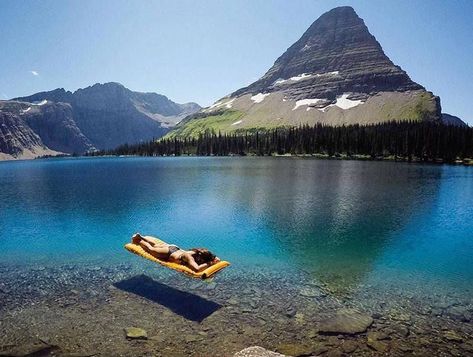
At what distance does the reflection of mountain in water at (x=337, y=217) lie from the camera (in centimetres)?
2620

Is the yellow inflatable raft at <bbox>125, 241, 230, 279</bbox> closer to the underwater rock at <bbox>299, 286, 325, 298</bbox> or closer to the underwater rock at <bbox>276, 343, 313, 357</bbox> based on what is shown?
the underwater rock at <bbox>299, 286, 325, 298</bbox>

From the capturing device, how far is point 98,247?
99.7 ft

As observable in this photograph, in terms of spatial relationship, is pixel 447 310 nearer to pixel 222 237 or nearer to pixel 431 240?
pixel 431 240

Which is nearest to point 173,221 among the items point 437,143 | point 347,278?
point 347,278

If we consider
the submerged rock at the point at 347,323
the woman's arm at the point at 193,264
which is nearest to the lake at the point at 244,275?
the submerged rock at the point at 347,323

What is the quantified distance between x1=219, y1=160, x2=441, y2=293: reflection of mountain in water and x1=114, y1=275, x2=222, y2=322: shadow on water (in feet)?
26.0

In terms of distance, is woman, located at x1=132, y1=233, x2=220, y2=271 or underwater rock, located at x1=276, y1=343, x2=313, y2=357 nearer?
underwater rock, located at x1=276, y1=343, x2=313, y2=357

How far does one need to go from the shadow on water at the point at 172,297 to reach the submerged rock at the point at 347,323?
564cm

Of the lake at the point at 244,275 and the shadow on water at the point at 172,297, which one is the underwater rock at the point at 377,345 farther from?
the shadow on water at the point at 172,297

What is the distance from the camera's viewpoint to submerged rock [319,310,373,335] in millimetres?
16234

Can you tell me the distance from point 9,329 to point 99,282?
20.0ft

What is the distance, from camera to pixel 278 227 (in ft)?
121

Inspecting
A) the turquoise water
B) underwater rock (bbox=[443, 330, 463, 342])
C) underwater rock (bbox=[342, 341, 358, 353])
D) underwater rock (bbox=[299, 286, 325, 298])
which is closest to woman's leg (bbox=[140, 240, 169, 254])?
the turquoise water

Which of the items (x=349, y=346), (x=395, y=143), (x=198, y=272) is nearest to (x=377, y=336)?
(x=349, y=346)
